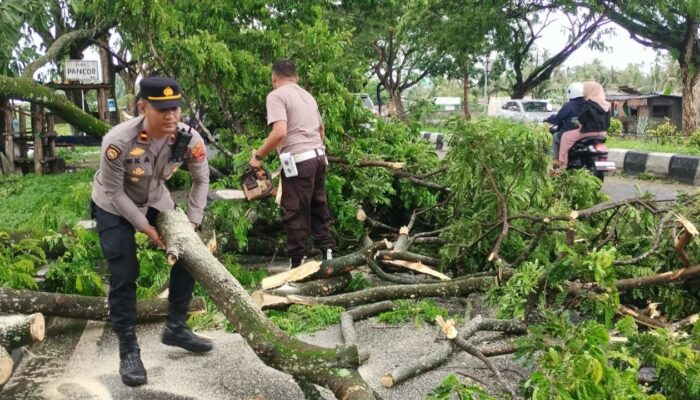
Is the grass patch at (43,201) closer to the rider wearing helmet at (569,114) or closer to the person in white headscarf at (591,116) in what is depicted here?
the rider wearing helmet at (569,114)

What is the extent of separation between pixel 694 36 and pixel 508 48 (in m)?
8.25

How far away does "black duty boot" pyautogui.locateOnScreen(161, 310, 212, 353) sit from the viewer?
12.5ft

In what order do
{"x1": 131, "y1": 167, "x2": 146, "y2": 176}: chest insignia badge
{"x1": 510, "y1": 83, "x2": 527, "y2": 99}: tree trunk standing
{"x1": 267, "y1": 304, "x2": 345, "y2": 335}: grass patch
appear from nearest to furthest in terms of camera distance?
{"x1": 131, "y1": 167, "x2": 146, "y2": 176}: chest insignia badge → {"x1": 267, "y1": 304, "x2": 345, "y2": 335}: grass patch → {"x1": 510, "y1": 83, "x2": 527, "y2": 99}: tree trunk standing

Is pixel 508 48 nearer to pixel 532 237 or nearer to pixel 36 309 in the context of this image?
pixel 532 237

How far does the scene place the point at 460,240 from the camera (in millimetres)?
4930

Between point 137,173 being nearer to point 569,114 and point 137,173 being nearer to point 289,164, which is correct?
point 289,164

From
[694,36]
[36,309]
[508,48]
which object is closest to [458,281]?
[36,309]

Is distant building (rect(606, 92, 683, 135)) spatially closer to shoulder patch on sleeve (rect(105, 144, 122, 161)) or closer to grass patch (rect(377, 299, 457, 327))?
grass patch (rect(377, 299, 457, 327))

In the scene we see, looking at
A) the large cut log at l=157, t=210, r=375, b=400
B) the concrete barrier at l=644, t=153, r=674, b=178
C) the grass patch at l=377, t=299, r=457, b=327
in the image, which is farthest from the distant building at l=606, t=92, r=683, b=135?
the large cut log at l=157, t=210, r=375, b=400

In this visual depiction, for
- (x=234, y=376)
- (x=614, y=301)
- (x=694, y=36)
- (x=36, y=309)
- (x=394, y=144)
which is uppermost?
(x=694, y=36)

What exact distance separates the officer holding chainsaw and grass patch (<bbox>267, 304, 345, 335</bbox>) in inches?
34.6

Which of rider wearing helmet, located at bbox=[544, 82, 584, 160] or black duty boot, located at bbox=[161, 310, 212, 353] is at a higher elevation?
rider wearing helmet, located at bbox=[544, 82, 584, 160]

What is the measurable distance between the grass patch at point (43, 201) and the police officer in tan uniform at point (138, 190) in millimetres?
2138

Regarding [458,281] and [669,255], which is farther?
[458,281]
